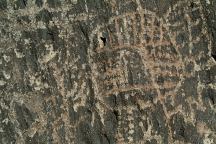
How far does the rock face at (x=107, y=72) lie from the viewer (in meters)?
2.76

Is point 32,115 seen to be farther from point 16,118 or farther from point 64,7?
point 64,7

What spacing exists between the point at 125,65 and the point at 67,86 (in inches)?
11.5

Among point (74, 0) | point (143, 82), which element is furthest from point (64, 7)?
point (143, 82)

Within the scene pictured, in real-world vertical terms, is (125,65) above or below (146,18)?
below

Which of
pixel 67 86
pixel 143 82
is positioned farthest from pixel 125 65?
pixel 67 86

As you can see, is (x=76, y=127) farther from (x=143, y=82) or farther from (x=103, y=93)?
(x=143, y=82)

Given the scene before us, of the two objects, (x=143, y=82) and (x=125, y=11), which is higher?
(x=125, y=11)

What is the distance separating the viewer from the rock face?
9.05ft

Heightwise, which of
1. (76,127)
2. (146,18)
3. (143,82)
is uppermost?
(146,18)

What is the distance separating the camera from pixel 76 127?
9.08 ft

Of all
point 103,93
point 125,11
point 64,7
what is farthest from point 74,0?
point 103,93

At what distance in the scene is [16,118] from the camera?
2744 mm

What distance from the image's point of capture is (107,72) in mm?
2797

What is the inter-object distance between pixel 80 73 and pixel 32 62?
0.75 feet
